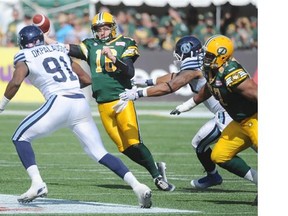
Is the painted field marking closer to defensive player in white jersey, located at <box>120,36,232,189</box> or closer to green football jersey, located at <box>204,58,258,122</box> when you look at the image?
green football jersey, located at <box>204,58,258,122</box>

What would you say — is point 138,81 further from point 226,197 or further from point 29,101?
point 29,101

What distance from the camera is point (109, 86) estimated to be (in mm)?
9953

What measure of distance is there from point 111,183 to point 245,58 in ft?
42.3

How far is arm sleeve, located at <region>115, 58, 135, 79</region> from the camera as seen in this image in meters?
9.64

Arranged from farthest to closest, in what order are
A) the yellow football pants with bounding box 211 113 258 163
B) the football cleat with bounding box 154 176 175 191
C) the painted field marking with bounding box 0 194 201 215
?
the football cleat with bounding box 154 176 175 191 < the yellow football pants with bounding box 211 113 258 163 < the painted field marking with bounding box 0 194 201 215

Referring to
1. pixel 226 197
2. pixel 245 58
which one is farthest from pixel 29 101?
pixel 226 197

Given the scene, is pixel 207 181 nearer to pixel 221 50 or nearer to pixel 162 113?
pixel 221 50

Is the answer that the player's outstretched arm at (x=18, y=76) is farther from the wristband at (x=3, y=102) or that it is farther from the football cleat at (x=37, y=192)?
the football cleat at (x=37, y=192)

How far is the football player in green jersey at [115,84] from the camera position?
9867mm

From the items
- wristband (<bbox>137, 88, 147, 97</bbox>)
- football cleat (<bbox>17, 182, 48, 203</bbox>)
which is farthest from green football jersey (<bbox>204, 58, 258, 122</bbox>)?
football cleat (<bbox>17, 182, 48, 203</bbox>)

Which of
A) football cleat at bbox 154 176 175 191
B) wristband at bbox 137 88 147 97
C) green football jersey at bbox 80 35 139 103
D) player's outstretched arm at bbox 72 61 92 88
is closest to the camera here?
wristband at bbox 137 88 147 97

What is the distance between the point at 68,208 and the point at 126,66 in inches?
74.1

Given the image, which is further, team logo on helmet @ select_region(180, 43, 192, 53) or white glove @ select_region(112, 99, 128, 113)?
team logo on helmet @ select_region(180, 43, 192, 53)
